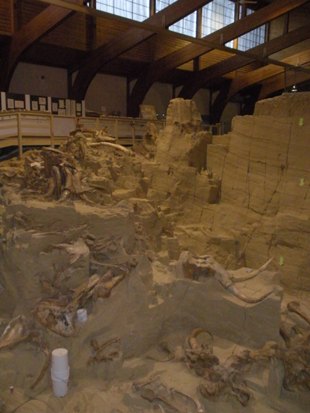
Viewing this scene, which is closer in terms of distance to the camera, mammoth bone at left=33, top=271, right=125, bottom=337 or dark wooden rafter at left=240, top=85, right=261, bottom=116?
mammoth bone at left=33, top=271, right=125, bottom=337

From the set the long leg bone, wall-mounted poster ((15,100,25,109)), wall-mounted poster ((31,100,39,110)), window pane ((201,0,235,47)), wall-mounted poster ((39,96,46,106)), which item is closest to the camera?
the long leg bone

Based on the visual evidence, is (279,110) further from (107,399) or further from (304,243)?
(107,399)

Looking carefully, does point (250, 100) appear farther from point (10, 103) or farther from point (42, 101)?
point (10, 103)

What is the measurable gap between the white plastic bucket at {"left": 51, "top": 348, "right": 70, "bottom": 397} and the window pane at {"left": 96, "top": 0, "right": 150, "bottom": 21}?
45.3 feet

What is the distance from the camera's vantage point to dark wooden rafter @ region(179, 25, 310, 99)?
16500 mm

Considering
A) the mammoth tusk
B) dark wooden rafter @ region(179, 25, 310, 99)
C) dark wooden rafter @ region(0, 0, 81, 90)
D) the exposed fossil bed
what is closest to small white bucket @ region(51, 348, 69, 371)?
the exposed fossil bed

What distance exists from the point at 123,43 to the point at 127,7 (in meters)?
2.18

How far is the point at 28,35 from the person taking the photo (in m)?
12.9

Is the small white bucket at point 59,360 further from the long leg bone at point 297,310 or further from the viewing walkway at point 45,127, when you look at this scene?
the viewing walkway at point 45,127

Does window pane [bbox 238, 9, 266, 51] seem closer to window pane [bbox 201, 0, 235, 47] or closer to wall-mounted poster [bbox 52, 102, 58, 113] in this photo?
window pane [bbox 201, 0, 235, 47]

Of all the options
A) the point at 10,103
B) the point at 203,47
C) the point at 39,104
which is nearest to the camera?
the point at 10,103

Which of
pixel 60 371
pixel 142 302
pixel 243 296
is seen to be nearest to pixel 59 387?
pixel 60 371

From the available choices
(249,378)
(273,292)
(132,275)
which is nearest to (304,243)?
(273,292)

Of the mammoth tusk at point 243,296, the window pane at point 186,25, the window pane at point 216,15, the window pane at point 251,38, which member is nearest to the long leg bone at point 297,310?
the mammoth tusk at point 243,296
